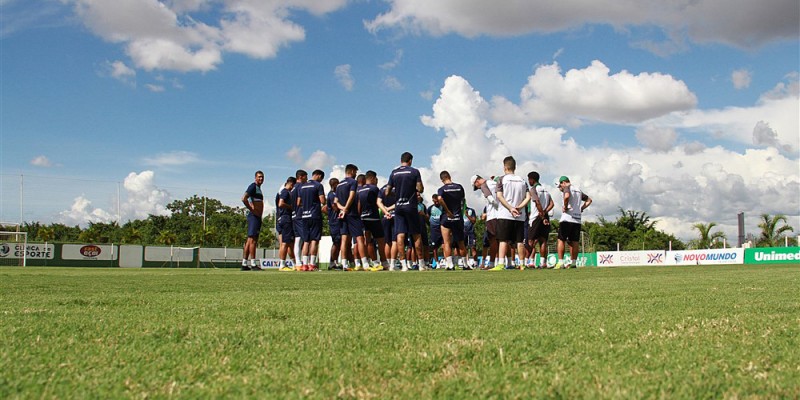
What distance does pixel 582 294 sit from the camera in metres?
5.11

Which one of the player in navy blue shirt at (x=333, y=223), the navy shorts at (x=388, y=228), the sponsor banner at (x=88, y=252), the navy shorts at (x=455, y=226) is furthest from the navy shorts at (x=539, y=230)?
the sponsor banner at (x=88, y=252)

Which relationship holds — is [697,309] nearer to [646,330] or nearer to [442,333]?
[646,330]

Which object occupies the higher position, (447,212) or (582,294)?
(447,212)

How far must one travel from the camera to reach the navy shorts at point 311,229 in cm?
1325

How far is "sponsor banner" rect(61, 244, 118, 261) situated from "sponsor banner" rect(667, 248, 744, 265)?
101 ft

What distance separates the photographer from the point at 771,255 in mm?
32531

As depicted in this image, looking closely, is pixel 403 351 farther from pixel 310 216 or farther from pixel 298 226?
pixel 298 226

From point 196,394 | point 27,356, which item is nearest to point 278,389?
point 196,394

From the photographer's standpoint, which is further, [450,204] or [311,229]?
[311,229]

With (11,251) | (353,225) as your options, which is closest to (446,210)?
(353,225)

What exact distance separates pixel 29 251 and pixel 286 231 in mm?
22031

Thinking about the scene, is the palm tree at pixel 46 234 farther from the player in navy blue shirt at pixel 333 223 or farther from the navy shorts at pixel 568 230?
the navy shorts at pixel 568 230

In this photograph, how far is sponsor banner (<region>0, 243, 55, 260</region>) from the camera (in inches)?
1191

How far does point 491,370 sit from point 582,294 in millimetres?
3242
